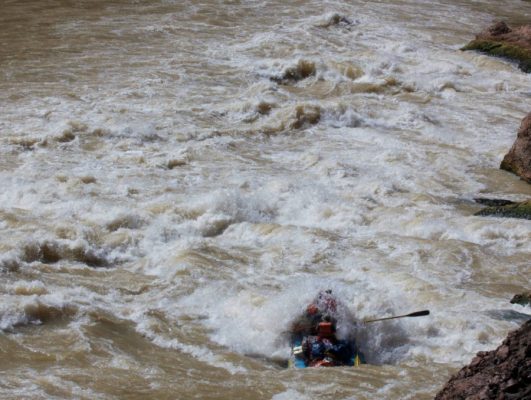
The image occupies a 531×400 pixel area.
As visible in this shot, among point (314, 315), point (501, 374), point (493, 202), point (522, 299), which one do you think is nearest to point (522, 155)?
point (493, 202)

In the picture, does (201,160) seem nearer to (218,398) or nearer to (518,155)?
(518,155)

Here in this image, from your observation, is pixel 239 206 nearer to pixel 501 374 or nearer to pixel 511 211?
pixel 511 211

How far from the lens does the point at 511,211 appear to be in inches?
343

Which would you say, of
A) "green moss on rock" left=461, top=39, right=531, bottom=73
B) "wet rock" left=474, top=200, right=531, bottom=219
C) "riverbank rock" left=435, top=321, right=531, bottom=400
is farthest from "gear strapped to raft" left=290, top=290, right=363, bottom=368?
"green moss on rock" left=461, top=39, right=531, bottom=73

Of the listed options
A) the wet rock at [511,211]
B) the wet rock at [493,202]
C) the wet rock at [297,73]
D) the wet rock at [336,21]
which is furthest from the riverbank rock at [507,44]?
the wet rock at [511,211]

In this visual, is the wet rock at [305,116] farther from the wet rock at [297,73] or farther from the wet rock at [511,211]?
Result: the wet rock at [511,211]

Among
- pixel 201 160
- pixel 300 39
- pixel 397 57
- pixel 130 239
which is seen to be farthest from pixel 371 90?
pixel 130 239

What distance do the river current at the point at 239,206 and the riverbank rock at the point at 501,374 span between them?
5.76 ft

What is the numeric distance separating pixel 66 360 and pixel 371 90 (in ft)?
29.6

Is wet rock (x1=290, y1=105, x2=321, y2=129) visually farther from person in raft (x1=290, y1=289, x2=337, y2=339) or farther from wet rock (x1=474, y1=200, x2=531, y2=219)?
person in raft (x1=290, y1=289, x2=337, y2=339)

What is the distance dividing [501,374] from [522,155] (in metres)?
7.11

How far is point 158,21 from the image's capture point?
55.0ft

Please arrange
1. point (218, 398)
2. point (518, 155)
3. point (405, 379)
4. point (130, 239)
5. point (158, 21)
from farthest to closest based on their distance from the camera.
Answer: point (158, 21) < point (518, 155) < point (130, 239) < point (405, 379) < point (218, 398)

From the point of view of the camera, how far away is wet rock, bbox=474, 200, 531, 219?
8.63 meters
